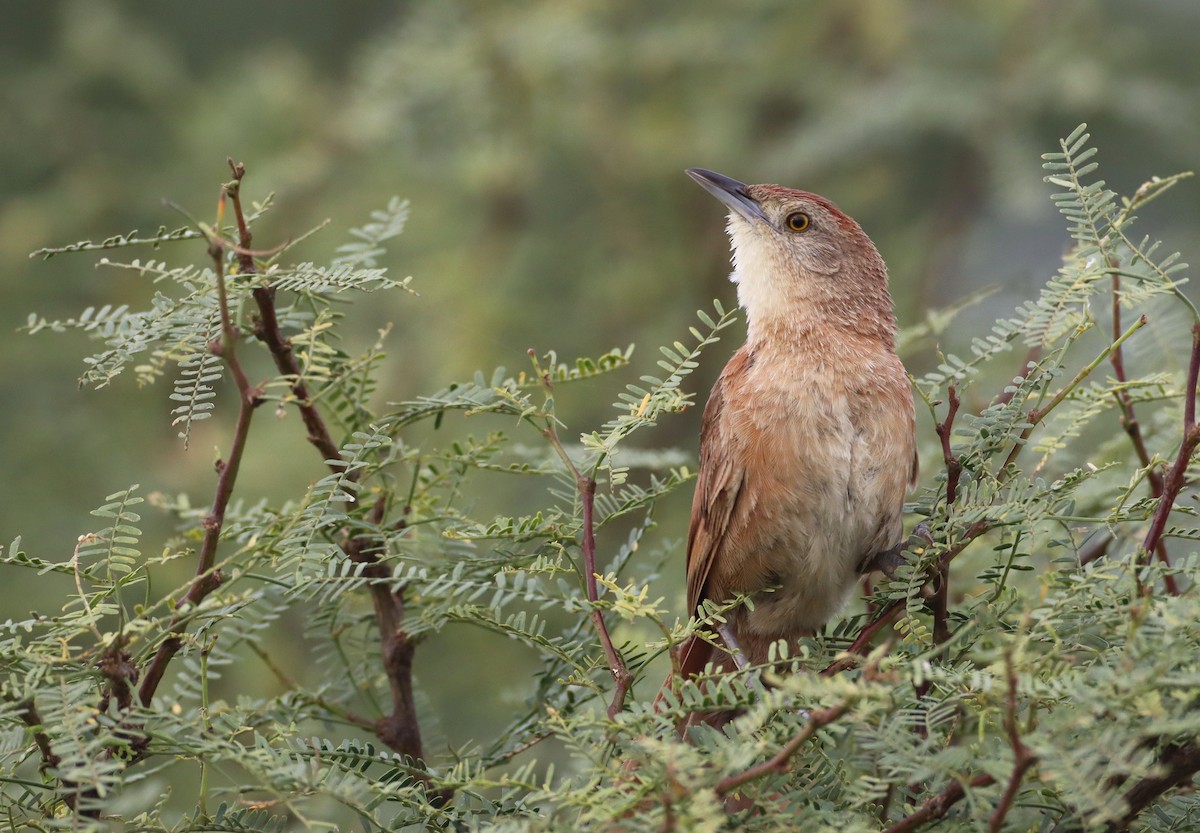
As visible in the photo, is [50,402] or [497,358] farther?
[50,402]

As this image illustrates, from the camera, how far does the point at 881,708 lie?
70.1 inches

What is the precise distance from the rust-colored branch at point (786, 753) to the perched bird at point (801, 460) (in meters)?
1.33

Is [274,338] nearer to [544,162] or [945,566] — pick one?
[945,566]

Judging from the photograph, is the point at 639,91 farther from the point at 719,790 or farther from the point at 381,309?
the point at 719,790

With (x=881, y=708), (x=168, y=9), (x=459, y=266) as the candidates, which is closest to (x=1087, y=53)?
(x=459, y=266)

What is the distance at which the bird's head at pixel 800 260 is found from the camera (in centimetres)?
360

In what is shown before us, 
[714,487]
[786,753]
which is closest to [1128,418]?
[714,487]

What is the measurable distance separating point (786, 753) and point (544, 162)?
5397mm

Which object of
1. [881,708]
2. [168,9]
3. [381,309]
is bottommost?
[881,708]

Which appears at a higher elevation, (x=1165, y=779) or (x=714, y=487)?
(x=714, y=487)

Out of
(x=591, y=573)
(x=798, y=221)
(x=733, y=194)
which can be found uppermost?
(x=733, y=194)

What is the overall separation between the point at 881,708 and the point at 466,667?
440 cm

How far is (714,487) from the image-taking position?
3.41 metres

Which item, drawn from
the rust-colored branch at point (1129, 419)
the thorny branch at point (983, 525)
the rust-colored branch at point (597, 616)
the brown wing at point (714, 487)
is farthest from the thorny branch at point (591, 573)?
the rust-colored branch at point (1129, 419)
